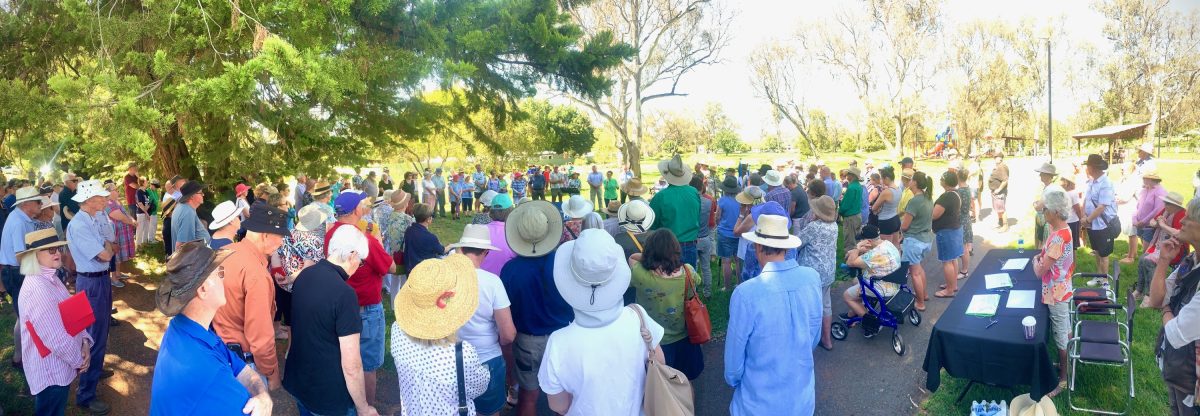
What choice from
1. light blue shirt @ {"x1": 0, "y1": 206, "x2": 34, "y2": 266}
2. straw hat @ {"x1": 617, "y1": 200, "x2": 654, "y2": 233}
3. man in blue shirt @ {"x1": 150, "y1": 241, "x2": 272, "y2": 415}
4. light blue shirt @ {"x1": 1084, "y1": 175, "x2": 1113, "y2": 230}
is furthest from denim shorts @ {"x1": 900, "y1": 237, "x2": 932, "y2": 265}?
light blue shirt @ {"x1": 0, "y1": 206, "x2": 34, "y2": 266}

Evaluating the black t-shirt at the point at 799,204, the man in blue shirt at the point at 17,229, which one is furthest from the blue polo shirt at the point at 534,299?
the black t-shirt at the point at 799,204

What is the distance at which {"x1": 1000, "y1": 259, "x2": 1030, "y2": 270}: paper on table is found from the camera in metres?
6.20

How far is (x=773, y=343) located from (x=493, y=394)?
1.62 metres

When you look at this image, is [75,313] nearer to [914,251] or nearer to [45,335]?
[45,335]

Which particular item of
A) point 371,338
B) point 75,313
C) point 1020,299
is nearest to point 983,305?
point 1020,299

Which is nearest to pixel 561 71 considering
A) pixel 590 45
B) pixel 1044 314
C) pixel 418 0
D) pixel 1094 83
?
pixel 590 45

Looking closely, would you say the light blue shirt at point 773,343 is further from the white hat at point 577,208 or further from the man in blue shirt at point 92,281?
the man in blue shirt at point 92,281

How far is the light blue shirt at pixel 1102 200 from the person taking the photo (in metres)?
7.47

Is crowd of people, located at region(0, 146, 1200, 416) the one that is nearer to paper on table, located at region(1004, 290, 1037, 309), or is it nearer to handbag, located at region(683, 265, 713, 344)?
handbag, located at region(683, 265, 713, 344)

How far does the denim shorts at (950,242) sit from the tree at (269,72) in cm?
556

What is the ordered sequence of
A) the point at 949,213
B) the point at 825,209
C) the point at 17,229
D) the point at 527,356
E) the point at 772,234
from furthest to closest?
the point at 949,213 < the point at 17,229 < the point at 825,209 < the point at 527,356 < the point at 772,234

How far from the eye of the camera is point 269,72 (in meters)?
6.25

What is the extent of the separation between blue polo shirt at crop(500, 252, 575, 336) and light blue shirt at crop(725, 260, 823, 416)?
121 cm

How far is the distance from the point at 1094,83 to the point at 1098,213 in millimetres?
49658
